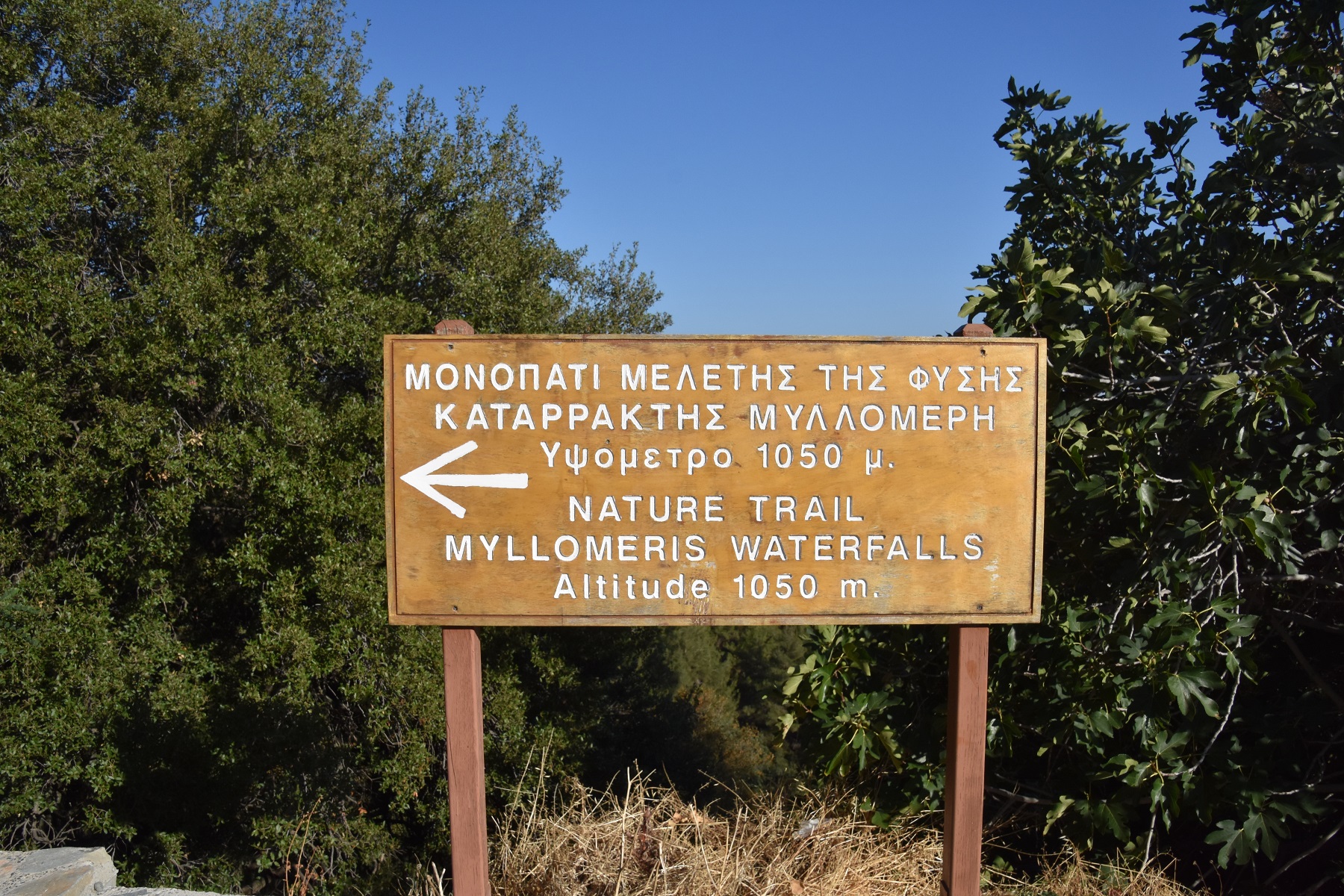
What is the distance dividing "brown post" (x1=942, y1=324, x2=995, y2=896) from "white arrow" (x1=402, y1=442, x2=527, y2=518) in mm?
1370

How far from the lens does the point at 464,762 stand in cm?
273

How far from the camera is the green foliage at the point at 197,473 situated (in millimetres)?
7645

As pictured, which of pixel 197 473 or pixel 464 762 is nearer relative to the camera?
pixel 464 762

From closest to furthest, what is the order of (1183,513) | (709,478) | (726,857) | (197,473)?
(709,478)
(726,857)
(1183,513)
(197,473)

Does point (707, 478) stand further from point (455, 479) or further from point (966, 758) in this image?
point (966, 758)

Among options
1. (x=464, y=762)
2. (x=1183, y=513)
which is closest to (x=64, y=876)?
(x=464, y=762)

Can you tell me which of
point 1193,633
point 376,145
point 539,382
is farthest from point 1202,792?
point 376,145

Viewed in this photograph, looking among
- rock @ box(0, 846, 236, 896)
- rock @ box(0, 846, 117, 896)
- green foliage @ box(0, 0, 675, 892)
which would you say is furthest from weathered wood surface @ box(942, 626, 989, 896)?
green foliage @ box(0, 0, 675, 892)

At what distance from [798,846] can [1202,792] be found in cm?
150

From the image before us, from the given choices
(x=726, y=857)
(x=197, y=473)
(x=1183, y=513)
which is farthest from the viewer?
(x=197, y=473)

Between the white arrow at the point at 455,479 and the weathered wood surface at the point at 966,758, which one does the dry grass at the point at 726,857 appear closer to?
the weathered wood surface at the point at 966,758

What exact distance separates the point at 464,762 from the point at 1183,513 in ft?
9.11

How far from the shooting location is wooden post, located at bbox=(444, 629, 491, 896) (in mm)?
2721

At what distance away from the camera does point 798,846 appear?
3.25m
